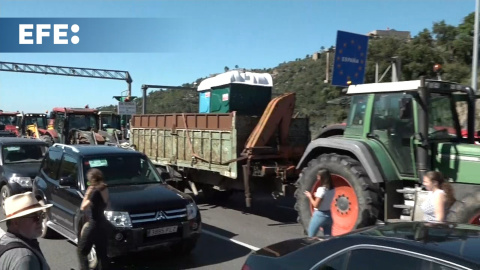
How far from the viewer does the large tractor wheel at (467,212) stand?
5.83m

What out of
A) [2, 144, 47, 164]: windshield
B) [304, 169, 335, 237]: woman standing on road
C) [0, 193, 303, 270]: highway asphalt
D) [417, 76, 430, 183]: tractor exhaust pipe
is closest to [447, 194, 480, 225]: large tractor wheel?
[417, 76, 430, 183]: tractor exhaust pipe

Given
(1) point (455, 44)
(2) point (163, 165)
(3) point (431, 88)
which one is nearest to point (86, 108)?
(2) point (163, 165)

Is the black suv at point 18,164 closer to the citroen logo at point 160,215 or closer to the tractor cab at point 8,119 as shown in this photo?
the citroen logo at point 160,215

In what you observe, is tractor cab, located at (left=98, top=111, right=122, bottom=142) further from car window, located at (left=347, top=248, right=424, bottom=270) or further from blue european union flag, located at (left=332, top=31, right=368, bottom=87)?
car window, located at (left=347, top=248, right=424, bottom=270)

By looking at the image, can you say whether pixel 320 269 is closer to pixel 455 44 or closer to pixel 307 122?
pixel 307 122

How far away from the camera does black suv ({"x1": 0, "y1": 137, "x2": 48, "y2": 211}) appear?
33.1 ft

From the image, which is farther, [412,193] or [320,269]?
[412,193]

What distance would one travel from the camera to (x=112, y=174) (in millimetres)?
Result: 7383

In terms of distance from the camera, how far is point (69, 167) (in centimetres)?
761

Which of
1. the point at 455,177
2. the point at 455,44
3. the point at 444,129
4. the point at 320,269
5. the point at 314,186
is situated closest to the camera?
the point at 320,269

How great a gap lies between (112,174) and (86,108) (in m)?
16.3

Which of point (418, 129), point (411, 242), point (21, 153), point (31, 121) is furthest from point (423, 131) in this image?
point (31, 121)

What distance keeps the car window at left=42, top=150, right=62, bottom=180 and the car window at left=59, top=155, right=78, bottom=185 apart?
202 mm

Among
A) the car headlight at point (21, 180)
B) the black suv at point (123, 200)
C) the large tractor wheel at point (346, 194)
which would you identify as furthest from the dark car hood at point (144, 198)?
the car headlight at point (21, 180)
